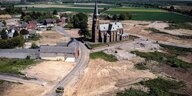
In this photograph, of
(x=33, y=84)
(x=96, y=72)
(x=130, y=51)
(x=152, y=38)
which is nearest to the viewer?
(x=33, y=84)

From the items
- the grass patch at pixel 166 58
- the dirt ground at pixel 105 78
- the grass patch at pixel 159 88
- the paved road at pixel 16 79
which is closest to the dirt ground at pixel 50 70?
the paved road at pixel 16 79

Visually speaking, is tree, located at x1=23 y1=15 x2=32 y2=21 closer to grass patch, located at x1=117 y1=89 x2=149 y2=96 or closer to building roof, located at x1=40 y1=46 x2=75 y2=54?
building roof, located at x1=40 y1=46 x2=75 y2=54

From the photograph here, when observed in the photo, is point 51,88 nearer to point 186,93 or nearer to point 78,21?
point 186,93

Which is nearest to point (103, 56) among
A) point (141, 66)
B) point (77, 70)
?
point (141, 66)

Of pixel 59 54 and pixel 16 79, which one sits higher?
pixel 59 54

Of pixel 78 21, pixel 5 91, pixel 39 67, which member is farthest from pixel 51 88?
pixel 78 21

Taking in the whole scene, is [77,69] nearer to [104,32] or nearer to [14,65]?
[14,65]
